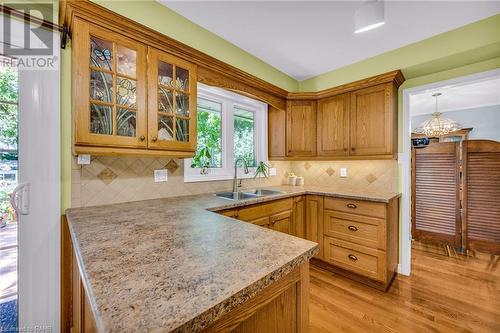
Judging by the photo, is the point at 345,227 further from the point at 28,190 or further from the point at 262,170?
the point at 28,190

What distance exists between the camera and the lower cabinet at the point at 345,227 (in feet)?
6.82

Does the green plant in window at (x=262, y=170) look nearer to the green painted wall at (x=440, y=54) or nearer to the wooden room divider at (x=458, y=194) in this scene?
the green painted wall at (x=440, y=54)

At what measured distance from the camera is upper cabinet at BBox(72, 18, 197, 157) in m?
1.30

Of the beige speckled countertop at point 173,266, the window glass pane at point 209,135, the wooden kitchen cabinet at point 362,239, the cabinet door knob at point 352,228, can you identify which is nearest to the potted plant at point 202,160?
the window glass pane at point 209,135

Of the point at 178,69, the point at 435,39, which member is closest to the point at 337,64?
the point at 435,39

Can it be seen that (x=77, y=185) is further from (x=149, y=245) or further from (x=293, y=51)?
(x=293, y=51)

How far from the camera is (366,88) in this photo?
8.16 ft

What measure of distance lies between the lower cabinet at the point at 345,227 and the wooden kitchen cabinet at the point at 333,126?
68 cm

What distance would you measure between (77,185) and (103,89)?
705 mm

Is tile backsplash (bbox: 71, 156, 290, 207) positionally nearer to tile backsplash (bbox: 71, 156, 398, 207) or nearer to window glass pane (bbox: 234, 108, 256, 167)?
tile backsplash (bbox: 71, 156, 398, 207)

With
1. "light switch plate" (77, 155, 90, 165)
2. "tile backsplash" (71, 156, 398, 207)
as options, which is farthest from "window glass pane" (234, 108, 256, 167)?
"light switch plate" (77, 155, 90, 165)

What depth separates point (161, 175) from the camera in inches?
76.8

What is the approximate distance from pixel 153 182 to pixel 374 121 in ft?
8.01

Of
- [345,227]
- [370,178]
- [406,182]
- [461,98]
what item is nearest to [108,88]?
[345,227]
